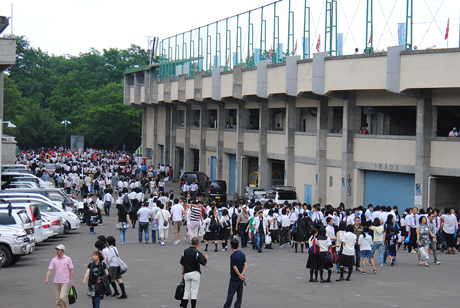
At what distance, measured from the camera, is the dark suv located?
129ft

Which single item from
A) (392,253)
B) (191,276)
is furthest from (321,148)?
(191,276)

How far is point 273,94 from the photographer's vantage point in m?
36.8

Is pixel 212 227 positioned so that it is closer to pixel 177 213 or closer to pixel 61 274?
pixel 177 213

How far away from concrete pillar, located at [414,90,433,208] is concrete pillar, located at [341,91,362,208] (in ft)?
15.7

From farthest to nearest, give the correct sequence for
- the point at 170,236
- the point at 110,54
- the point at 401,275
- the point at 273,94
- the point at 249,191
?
1. the point at 110,54
2. the point at 273,94
3. the point at 249,191
4. the point at 170,236
5. the point at 401,275

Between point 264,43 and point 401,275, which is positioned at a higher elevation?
point 264,43

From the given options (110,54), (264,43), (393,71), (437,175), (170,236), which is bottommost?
(170,236)

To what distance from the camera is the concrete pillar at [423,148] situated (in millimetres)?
26141

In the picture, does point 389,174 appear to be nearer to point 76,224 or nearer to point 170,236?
point 170,236

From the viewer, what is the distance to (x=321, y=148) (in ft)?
108

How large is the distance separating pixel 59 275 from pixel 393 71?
19182mm

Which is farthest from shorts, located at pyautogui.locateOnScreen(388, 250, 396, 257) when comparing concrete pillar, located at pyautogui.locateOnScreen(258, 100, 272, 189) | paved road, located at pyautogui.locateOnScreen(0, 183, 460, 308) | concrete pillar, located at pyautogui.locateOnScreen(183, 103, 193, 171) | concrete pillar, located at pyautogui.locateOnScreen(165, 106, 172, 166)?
concrete pillar, located at pyautogui.locateOnScreen(165, 106, 172, 166)

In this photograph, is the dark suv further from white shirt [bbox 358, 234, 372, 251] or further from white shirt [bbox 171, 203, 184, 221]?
white shirt [bbox 358, 234, 372, 251]

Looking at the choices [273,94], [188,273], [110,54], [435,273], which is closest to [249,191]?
[273,94]
